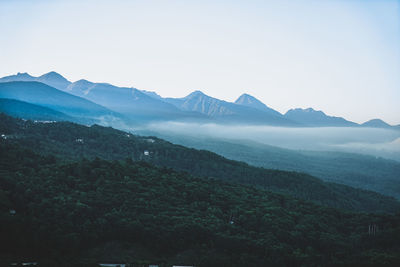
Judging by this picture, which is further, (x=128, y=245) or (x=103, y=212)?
(x=103, y=212)

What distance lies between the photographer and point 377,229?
45031 mm

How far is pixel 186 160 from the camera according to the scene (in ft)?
269

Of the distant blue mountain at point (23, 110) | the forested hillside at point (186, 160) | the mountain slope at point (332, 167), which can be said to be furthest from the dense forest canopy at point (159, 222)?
the mountain slope at point (332, 167)

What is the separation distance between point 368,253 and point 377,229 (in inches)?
415

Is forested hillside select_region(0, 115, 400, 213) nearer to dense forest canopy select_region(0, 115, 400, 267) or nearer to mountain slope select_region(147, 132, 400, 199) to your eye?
dense forest canopy select_region(0, 115, 400, 267)

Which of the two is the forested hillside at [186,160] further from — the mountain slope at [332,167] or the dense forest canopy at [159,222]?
the mountain slope at [332,167]

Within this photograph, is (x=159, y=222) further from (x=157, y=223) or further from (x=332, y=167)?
(x=332, y=167)

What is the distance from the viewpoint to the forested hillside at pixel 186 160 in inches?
2862

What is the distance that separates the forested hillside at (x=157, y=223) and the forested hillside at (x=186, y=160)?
69.8 ft

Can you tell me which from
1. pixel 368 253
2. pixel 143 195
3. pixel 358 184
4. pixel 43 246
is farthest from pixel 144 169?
pixel 358 184

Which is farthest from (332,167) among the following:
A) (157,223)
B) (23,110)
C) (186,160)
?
(157,223)

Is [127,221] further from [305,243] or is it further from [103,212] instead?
[305,243]

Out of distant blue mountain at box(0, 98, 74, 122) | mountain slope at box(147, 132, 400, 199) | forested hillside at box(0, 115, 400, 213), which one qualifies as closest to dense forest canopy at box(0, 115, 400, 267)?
forested hillside at box(0, 115, 400, 213)

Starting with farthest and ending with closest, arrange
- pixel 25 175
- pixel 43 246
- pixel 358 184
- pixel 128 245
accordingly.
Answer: pixel 358 184 < pixel 25 175 < pixel 128 245 < pixel 43 246
